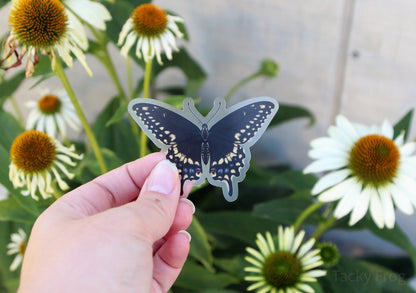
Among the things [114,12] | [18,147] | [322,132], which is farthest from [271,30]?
[18,147]

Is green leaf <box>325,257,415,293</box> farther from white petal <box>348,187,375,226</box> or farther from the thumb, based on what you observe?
the thumb

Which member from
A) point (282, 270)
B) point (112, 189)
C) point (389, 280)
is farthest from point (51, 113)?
point (389, 280)

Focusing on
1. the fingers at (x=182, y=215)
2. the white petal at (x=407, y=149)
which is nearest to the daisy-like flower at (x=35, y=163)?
the fingers at (x=182, y=215)

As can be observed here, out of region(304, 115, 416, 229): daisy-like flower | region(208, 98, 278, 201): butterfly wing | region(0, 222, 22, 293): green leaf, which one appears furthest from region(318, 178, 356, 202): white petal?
region(0, 222, 22, 293): green leaf

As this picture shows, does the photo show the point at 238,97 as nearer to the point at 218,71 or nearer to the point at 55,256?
the point at 218,71

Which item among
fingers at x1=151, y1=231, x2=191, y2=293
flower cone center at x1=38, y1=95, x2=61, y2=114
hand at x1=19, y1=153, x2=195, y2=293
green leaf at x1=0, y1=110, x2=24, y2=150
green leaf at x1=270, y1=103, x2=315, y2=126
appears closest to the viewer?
hand at x1=19, y1=153, x2=195, y2=293

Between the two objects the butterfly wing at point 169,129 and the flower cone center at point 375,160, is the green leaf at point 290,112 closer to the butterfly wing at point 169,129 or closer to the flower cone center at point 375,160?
the flower cone center at point 375,160
